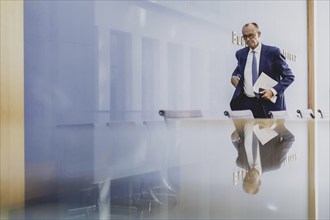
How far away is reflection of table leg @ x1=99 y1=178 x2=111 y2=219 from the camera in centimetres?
41

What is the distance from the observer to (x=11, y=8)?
2.52 m

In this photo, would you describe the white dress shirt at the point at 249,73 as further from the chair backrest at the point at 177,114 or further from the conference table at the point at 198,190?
the conference table at the point at 198,190

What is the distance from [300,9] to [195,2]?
11.4 ft

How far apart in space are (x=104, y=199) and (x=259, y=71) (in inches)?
142

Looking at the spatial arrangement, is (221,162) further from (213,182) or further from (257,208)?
(257,208)

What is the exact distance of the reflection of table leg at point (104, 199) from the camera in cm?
41

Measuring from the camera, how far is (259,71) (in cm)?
393

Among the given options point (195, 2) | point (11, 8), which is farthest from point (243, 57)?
point (11, 8)

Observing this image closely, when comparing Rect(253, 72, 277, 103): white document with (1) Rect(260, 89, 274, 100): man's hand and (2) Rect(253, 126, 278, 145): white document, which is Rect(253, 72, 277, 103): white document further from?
(2) Rect(253, 126, 278, 145): white document

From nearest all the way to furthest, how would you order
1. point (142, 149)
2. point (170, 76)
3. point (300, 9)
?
point (142, 149) < point (170, 76) < point (300, 9)

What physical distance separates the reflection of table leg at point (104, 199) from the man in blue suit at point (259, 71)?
11.1 ft

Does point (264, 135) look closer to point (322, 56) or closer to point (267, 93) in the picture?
point (267, 93)

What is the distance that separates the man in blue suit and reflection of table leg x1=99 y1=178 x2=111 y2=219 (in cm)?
338

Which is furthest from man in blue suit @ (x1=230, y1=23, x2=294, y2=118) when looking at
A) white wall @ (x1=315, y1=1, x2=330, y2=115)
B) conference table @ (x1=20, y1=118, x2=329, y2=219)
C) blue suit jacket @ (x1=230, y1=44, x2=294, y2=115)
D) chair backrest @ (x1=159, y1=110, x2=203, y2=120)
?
white wall @ (x1=315, y1=1, x2=330, y2=115)
